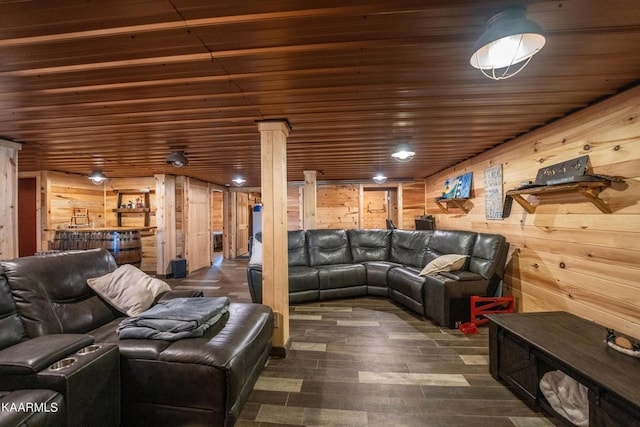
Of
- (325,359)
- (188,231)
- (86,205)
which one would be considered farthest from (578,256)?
(86,205)

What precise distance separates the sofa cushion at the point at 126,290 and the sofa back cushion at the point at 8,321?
1.52ft

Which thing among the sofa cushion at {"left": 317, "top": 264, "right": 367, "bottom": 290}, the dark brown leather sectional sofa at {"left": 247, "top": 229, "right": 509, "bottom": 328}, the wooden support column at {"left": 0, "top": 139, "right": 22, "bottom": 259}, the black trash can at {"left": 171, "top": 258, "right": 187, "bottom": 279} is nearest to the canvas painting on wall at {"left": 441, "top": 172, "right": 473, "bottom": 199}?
the dark brown leather sectional sofa at {"left": 247, "top": 229, "right": 509, "bottom": 328}

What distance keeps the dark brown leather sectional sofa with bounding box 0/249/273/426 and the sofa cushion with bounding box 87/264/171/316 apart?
4.7 inches

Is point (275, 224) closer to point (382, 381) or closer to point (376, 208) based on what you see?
point (382, 381)

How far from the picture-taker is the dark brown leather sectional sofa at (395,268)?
9.76ft

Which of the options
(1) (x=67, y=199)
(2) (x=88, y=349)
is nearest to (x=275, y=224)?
(2) (x=88, y=349)

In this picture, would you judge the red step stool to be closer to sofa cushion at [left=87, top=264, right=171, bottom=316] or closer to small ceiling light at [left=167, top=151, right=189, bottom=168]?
sofa cushion at [left=87, top=264, right=171, bottom=316]

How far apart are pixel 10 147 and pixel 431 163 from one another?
5.55m

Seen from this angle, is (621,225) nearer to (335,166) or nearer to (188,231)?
(335,166)

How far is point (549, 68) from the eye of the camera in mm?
1605

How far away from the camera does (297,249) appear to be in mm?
4449

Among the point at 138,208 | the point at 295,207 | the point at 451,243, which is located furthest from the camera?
the point at 295,207

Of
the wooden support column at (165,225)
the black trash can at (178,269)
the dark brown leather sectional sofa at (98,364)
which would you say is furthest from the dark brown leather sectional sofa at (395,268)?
the wooden support column at (165,225)

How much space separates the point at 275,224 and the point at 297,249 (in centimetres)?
217
